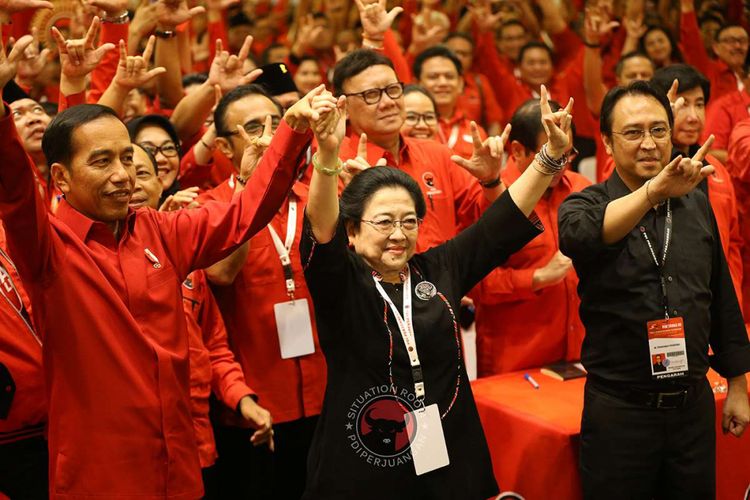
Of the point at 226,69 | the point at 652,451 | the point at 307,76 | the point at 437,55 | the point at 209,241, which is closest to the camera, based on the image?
the point at 209,241

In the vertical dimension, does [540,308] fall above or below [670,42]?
below

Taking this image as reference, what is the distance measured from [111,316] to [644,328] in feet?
4.63

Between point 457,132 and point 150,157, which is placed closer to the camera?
point 150,157

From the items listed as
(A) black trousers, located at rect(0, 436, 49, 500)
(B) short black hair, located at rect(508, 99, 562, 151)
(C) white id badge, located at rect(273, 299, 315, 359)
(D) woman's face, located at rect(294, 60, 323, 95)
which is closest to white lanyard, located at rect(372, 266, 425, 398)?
(C) white id badge, located at rect(273, 299, 315, 359)

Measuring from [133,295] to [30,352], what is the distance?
44 cm

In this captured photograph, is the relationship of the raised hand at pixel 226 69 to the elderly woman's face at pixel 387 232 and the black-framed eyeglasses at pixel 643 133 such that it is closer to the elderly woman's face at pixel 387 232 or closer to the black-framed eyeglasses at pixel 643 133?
the elderly woman's face at pixel 387 232

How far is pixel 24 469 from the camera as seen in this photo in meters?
2.44

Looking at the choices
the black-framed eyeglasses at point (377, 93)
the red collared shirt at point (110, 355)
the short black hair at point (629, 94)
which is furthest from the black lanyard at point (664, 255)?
the black-framed eyeglasses at point (377, 93)

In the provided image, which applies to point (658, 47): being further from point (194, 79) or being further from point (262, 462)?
point (262, 462)

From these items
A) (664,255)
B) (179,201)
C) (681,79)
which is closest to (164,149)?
(179,201)

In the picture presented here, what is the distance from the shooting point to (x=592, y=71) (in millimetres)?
5391

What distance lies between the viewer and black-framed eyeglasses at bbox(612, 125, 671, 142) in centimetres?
263

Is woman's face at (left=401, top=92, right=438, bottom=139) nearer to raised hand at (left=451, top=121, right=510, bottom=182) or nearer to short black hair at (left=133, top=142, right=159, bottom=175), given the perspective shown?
raised hand at (left=451, top=121, right=510, bottom=182)

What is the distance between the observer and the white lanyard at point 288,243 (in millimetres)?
3021
